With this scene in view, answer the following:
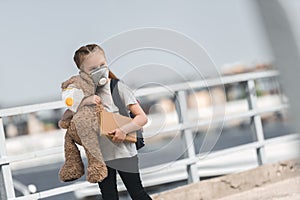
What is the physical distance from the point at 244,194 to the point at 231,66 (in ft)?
16.4

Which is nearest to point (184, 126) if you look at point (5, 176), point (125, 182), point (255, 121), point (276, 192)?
point (276, 192)

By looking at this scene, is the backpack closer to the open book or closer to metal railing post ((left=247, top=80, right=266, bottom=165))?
the open book

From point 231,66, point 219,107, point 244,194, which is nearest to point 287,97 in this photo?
point 219,107

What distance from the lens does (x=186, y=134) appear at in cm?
537

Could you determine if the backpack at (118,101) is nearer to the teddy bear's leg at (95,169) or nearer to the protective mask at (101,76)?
the protective mask at (101,76)

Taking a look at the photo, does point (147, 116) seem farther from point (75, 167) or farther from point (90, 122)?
point (75, 167)

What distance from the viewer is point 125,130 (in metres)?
3.02

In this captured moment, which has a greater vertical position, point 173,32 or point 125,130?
point 173,32

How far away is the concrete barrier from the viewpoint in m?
Answer: 5.14

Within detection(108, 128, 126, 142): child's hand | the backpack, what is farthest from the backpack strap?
detection(108, 128, 126, 142): child's hand

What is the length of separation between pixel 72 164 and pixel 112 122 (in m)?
0.40

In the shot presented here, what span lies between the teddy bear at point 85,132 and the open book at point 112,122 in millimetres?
29

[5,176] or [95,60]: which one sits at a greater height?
[95,60]

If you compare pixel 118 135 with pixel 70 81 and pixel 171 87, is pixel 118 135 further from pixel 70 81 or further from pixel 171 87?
pixel 171 87
